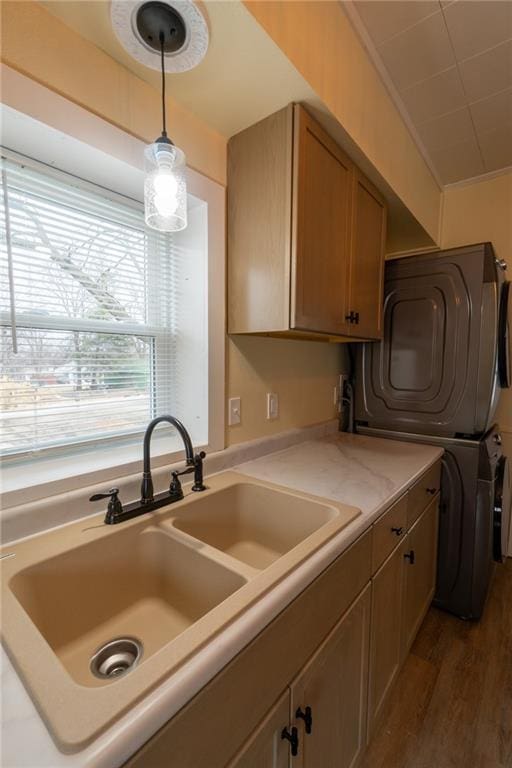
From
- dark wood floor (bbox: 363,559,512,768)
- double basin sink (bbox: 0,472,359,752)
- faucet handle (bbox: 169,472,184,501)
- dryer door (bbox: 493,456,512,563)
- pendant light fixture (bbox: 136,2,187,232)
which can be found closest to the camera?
double basin sink (bbox: 0,472,359,752)

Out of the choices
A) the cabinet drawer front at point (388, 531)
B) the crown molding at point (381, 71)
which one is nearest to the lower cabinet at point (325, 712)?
the cabinet drawer front at point (388, 531)

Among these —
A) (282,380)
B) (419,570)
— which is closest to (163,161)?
(282,380)

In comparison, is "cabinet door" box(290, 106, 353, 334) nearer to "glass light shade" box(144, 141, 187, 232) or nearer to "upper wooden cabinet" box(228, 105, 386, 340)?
"upper wooden cabinet" box(228, 105, 386, 340)

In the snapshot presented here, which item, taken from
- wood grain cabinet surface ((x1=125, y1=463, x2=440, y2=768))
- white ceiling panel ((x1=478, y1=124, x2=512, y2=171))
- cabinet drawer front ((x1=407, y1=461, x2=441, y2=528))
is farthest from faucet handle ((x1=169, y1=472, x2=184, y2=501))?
white ceiling panel ((x1=478, y1=124, x2=512, y2=171))

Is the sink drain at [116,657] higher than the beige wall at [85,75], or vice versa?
the beige wall at [85,75]

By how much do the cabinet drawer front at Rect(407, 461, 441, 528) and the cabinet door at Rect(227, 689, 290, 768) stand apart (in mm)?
852

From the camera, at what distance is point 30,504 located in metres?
0.87

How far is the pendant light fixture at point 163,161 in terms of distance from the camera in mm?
793

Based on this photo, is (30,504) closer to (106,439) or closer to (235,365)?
(106,439)

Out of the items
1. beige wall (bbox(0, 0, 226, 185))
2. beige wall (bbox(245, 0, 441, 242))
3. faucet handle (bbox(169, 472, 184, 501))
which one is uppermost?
beige wall (bbox(245, 0, 441, 242))

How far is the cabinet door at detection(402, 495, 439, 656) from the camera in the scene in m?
1.42

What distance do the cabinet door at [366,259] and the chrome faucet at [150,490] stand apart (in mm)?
929

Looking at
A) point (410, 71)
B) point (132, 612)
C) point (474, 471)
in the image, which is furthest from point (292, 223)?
point (474, 471)

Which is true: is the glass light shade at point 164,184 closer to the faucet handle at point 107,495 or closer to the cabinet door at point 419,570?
the faucet handle at point 107,495
